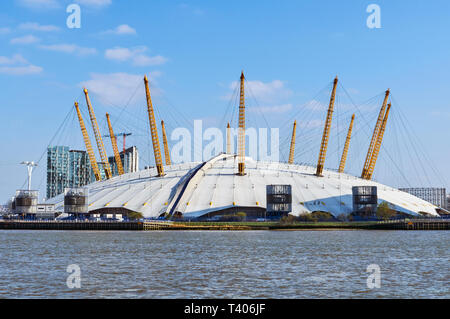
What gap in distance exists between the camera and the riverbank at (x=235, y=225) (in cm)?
12888

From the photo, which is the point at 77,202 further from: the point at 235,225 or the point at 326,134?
the point at 326,134

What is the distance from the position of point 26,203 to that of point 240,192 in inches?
2571

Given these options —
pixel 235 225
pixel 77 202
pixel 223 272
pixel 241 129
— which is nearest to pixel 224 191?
pixel 235 225

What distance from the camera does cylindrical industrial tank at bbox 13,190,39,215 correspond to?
16850cm

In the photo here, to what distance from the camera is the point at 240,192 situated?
144 m

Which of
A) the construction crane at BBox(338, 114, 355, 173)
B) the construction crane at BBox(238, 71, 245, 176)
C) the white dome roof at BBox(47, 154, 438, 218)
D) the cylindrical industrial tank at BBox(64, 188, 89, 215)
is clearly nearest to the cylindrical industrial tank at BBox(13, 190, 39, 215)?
the white dome roof at BBox(47, 154, 438, 218)

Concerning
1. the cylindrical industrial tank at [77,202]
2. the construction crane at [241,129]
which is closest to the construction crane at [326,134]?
Answer: the construction crane at [241,129]

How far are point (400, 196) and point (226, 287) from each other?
13570cm

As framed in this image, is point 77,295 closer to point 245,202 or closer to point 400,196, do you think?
point 245,202

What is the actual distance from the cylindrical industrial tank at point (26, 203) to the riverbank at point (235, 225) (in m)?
24.6

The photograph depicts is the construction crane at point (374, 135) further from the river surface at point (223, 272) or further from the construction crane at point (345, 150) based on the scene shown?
the river surface at point (223, 272)

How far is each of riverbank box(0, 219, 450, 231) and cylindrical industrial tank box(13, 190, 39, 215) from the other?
24604mm

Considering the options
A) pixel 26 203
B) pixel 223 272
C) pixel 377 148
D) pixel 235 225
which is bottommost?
pixel 223 272
